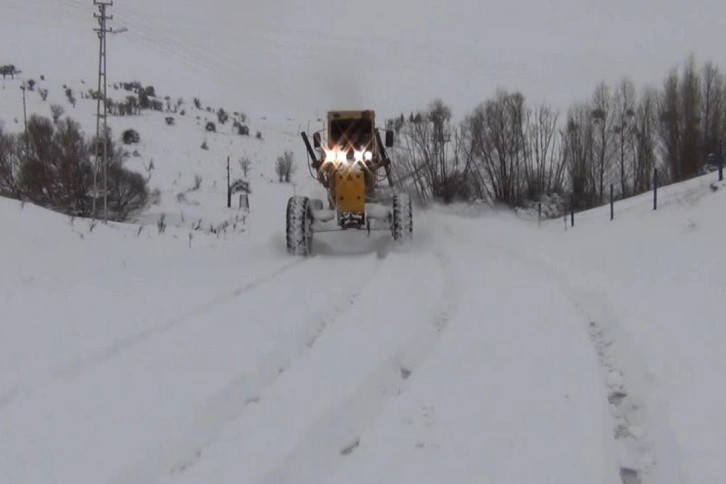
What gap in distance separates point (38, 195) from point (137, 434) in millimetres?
22031

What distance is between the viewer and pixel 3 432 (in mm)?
4391

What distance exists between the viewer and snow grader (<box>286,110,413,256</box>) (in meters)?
12.8

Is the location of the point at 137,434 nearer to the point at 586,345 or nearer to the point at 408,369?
the point at 408,369

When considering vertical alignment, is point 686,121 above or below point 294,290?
above

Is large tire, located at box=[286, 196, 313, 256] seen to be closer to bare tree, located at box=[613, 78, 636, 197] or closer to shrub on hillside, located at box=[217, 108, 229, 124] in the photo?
bare tree, located at box=[613, 78, 636, 197]

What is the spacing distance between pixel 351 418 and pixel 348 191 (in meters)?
8.35

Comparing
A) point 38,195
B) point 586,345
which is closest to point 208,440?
point 586,345

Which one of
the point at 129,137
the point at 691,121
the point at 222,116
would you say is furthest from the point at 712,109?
the point at 222,116

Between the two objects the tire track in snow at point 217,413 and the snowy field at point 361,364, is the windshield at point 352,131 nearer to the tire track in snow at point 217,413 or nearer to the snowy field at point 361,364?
the snowy field at point 361,364

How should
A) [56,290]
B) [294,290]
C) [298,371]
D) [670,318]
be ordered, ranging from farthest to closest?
[294,290] → [56,290] → [670,318] → [298,371]

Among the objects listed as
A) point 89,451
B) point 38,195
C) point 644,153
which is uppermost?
point 644,153

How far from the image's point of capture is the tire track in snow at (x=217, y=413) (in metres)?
3.99

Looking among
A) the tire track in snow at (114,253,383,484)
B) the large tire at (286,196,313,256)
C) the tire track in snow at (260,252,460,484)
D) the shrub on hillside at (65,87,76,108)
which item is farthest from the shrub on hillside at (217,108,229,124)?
the tire track in snow at (260,252,460,484)

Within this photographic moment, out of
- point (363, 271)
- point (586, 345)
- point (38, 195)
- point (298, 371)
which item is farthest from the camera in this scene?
point (38, 195)
